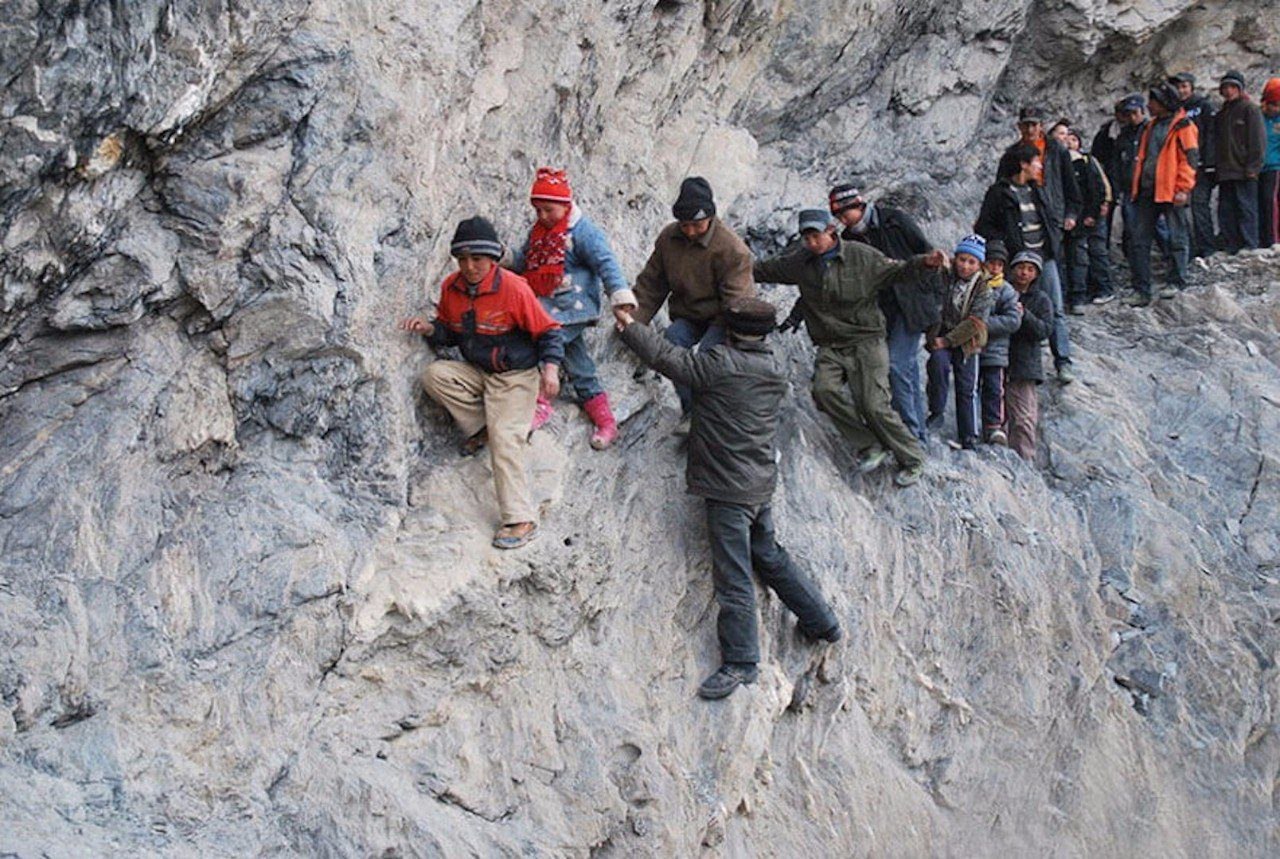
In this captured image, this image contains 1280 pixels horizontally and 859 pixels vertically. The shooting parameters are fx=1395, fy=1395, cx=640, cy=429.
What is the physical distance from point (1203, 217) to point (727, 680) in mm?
7774

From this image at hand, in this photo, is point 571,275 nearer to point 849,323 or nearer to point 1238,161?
point 849,323

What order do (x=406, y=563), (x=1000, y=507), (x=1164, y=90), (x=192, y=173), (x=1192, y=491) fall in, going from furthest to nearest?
(x=1164, y=90), (x=1192, y=491), (x=1000, y=507), (x=406, y=563), (x=192, y=173)

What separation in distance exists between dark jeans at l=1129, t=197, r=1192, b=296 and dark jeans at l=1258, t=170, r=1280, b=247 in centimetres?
91

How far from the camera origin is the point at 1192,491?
37.4ft

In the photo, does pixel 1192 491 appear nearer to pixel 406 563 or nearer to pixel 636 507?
pixel 636 507

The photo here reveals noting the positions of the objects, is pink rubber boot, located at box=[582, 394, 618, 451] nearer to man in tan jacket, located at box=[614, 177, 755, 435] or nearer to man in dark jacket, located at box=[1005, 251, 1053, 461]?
man in tan jacket, located at box=[614, 177, 755, 435]

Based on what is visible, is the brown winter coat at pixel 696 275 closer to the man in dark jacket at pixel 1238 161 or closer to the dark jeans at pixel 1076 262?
the dark jeans at pixel 1076 262

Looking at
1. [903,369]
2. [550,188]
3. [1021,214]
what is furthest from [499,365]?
[1021,214]

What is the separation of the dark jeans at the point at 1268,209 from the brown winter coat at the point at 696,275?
22.2 feet

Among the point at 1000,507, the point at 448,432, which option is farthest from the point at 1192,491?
the point at 448,432

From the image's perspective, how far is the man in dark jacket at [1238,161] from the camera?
12.6m

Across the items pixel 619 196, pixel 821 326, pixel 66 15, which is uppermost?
pixel 66 15

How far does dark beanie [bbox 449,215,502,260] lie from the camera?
7.59 meters

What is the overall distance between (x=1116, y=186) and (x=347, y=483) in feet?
28.1
